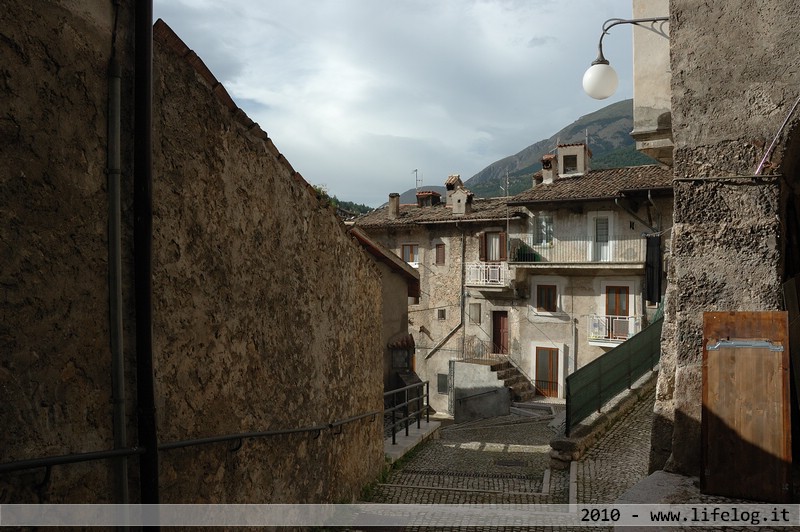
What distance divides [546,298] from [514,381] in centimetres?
379

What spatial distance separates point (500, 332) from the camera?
26734mm

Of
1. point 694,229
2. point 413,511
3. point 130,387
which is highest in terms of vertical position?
point 694,229

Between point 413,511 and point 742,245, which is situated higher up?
point 742,245

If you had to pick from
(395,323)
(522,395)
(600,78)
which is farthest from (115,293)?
(522,395)

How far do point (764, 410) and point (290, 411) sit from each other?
3.51 meters

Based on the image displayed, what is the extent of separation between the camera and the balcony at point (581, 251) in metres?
22.4

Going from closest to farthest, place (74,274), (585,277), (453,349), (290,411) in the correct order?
1. (74,274)
2. (290,411)
3. (585,277)
4. (453,349)

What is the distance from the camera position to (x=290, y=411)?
192 inches

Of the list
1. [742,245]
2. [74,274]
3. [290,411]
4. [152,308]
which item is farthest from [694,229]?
[74,274]

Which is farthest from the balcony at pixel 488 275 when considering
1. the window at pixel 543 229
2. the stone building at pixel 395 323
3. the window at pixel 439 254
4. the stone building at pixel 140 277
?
the stone building at pixel 140 277

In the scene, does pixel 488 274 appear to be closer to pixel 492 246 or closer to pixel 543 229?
pixel 492 246

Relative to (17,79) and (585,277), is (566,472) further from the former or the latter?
(585,277)

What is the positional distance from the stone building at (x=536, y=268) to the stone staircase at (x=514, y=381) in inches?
7.0

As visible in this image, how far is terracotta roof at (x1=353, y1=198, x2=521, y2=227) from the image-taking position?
87.2 ft
